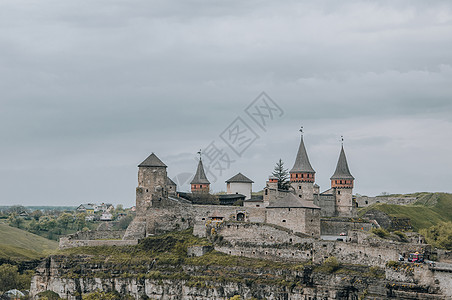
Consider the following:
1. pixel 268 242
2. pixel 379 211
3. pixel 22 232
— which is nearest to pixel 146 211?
pixel 268 242

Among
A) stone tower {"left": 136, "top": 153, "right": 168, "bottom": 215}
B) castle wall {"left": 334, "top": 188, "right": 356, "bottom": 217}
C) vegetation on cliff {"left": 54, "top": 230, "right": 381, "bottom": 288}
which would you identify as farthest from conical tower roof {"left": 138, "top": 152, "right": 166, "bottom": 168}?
castle wall {"left": 334, "top": 188, "right": 356, "bottom": 217}

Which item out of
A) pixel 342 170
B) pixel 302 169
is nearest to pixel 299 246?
pixel 302 169

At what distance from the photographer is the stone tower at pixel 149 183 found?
92250mm

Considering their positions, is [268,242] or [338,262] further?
[268,242]

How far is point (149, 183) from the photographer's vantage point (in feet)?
303

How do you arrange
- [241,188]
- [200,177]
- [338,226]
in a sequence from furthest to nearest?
1. [200,177]
2. [241,188]
3. [338,226]

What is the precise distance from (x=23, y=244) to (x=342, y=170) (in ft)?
292

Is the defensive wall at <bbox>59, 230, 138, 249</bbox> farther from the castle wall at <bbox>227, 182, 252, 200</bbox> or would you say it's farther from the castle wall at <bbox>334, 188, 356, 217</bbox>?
the castle wall at <bbox>334, 188, 356, 217</bbox>

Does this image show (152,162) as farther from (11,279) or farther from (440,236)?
(440,236)

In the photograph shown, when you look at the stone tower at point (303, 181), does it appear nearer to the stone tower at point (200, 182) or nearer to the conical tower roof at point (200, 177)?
the stone tower at point (200, 182)

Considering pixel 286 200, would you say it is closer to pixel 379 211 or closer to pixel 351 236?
pixel 351 236

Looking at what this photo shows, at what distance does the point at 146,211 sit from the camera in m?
92.4

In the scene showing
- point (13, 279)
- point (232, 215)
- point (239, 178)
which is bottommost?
point (13, 279)

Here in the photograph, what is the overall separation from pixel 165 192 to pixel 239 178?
505 inches
